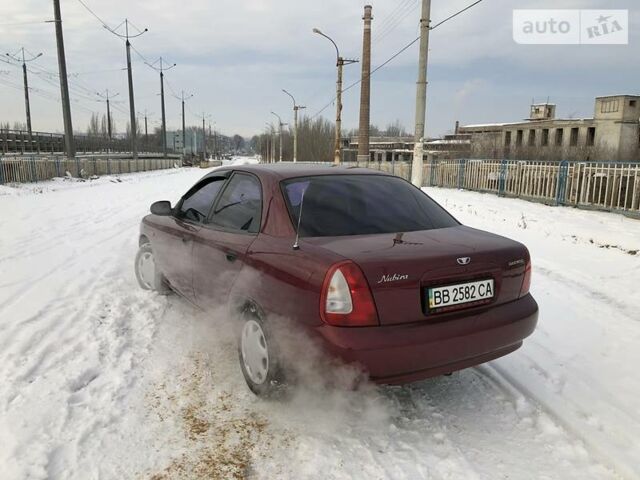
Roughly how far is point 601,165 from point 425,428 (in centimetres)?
1306

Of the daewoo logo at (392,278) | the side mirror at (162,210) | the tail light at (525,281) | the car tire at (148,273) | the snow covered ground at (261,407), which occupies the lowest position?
the snow covered ground at (261,407)

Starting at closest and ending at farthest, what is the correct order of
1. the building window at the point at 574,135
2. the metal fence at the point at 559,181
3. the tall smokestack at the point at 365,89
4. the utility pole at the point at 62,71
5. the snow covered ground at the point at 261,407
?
the snow covered ground at the point at 261,407, the metal fence at the point at 559,181, the utility pole at the point at 62,71, the tall smokestack at the point at 365,89, the building window at the point at 574,135

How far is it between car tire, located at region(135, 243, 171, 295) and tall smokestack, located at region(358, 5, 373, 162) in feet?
92.3

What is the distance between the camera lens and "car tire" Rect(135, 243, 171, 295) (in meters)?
4.98

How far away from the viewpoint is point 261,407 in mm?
3027

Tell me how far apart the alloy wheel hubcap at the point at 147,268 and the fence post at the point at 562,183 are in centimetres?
1367

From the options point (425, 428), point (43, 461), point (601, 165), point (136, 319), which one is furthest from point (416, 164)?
point (43, 461)

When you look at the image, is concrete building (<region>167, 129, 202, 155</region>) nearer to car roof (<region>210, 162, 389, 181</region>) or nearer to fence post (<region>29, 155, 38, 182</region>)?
fence post (<region>29, 155, 38, 182</region>)

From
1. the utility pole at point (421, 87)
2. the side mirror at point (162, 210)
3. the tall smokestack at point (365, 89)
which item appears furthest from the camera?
the tall smokestack at point (365, 89)

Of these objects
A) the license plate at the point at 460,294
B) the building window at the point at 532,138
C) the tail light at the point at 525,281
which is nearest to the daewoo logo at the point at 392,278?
the license plate at the point at 460,294

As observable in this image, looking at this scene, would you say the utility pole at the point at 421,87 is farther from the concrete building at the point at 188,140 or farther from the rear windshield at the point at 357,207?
the concrete building at the point at 188,140

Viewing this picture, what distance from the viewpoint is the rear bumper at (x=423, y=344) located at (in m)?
2.47

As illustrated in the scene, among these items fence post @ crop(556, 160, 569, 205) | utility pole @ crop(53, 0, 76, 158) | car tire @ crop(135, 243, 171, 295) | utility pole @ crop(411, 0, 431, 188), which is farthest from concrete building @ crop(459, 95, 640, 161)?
car tire @ crop(135, 243, 171, 295)

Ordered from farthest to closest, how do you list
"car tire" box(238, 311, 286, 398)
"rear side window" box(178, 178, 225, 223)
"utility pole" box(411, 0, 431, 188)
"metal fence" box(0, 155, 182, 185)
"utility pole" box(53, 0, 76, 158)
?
"utility pole" box(53, 0, 76, 158) → "metal fence" box(0, 155, 182, 185) → "utility pole" box(411, 0, 431, 188) → "rear side window" box(178, 178, 225, 223) → "car tire" box(238, 311, 286, 398)
